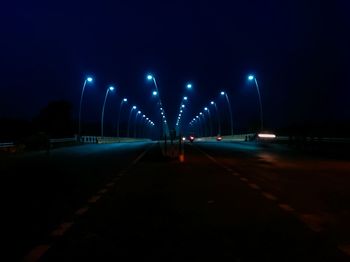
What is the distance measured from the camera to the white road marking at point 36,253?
7.82 m

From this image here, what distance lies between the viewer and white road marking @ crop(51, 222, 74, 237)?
9.69 m

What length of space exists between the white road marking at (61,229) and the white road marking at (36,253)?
985 millimetres

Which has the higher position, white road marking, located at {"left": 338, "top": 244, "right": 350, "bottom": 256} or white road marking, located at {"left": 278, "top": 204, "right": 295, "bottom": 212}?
white road marking, located at {"left": 278, "top": 204, "right": 295, "bottom": 212}

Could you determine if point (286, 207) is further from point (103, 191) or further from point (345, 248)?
point (103, 191)

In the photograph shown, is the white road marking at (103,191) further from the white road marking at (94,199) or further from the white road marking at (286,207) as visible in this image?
the white road marking at (286,207)

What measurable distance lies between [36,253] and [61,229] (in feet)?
6.49

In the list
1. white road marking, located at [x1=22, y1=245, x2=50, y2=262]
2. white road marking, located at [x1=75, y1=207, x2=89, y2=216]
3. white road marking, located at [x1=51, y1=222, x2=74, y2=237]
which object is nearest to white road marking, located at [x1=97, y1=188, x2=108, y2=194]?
white road marking, located at [x1=75, y1=207, x2=89, y2=216]

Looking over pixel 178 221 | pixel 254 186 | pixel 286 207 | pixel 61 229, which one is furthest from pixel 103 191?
pixel 61 229

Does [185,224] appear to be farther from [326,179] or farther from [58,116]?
[58,116]

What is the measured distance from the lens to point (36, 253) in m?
8.19

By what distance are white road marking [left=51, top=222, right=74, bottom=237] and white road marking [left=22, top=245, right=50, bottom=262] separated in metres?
0.98

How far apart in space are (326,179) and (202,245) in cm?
1306

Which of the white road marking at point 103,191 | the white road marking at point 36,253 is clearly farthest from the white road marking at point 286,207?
the white road marking at point 36,253

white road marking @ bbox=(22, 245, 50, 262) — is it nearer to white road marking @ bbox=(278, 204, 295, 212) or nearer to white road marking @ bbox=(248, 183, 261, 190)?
white road marking @ bbox=(278, 204, 295, 212)
